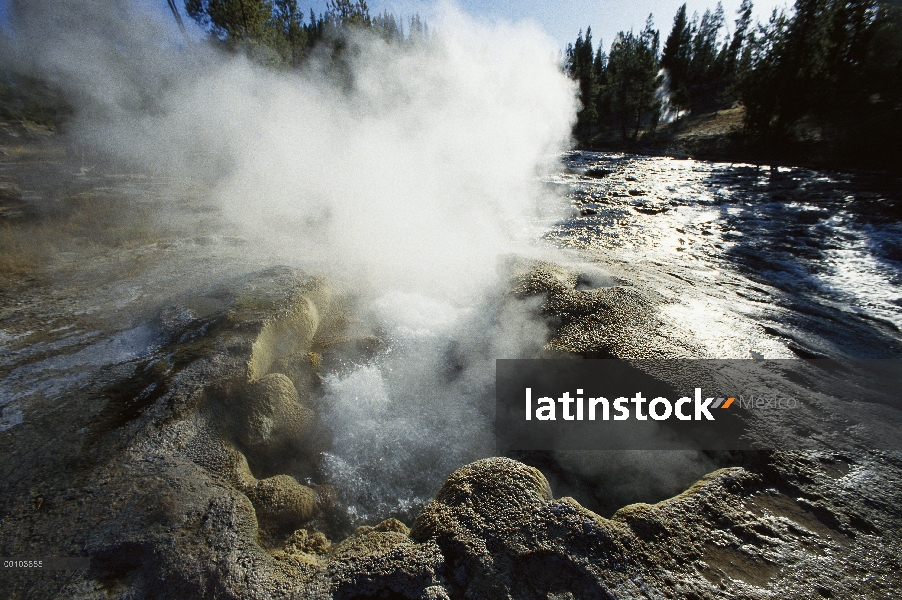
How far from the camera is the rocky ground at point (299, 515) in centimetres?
Result: 151

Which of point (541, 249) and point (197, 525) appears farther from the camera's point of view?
point (541, 249)

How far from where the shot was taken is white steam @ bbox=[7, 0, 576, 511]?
298 cm

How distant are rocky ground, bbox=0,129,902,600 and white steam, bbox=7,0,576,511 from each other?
57cm

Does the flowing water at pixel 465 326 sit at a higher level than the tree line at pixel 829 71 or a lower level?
lower

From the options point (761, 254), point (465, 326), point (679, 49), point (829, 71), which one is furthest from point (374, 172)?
point (679, 49)

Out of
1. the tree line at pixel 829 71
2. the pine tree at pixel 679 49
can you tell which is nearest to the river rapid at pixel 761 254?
the tree line at pixel 829 71

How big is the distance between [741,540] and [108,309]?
5.09 metres

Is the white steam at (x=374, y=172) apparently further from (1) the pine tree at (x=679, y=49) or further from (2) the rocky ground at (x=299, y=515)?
(1) the pine tree at (x=679, y=49)

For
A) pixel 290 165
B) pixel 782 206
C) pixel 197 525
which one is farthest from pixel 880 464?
pixel 290 165

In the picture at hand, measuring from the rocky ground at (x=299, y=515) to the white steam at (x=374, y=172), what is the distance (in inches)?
22.3

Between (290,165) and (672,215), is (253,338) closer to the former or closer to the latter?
(290,165)

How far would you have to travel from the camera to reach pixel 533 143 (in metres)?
15.5

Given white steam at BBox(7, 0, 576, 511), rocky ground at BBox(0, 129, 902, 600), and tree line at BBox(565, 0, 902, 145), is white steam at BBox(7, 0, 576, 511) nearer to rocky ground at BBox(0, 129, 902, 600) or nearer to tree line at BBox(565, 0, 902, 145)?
rocky ground at BBox(0, 129, 902, 600)

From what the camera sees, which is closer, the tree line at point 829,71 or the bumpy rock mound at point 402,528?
the bumpy rock mound at point 402,528
